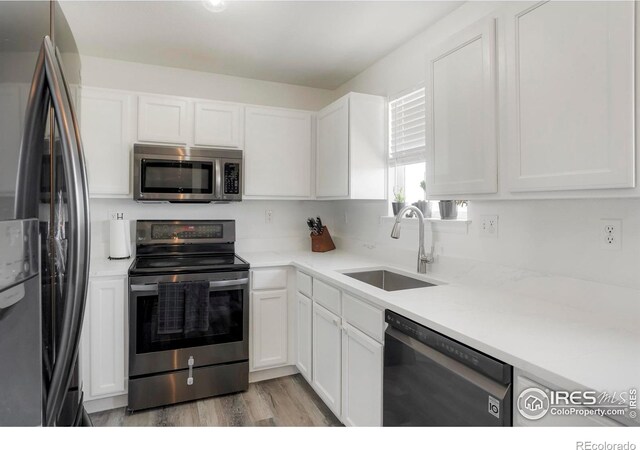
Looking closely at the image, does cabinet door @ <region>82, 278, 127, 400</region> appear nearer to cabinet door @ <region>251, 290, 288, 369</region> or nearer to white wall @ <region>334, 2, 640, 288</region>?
cabinet door @ <region>251, 290, 288, 369</region>

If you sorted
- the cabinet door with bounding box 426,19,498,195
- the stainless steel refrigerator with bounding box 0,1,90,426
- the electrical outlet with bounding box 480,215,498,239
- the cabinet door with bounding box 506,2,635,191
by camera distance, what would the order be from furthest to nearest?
1. the electrical outlet with bounding box 480,215,498,239
2. the cabinet door with bounding box 426,19,498,195
3. the cabinet door with bounding box 506,2,635,191
4. the stainless steel refrigerator with bounding box 0,1,90,426

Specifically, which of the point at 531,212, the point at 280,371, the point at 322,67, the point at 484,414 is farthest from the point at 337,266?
the point at 322,67

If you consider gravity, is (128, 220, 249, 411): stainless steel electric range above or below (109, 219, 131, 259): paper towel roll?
below

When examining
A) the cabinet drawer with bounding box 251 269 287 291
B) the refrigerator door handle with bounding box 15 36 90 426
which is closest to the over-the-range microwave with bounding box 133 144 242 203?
the cabinet drawer with bounding box 251 269 287 291

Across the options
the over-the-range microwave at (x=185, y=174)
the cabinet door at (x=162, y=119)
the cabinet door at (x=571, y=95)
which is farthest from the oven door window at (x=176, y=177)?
the cabinet door at (x=571, y=95)

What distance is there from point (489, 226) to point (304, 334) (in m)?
1.41

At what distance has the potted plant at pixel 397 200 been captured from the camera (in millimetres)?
2533

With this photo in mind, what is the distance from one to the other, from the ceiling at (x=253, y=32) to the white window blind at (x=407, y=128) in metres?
0.42

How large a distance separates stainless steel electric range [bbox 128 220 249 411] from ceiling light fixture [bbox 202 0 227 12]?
1.54 metres

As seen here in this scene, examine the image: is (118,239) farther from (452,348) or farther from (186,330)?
(452,348)

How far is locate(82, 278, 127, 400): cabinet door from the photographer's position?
2.15 metres

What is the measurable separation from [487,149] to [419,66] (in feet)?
3.72

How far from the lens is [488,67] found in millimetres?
1511

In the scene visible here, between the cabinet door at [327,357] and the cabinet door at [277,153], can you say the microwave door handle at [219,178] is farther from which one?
the cabinet door at [327,357]
